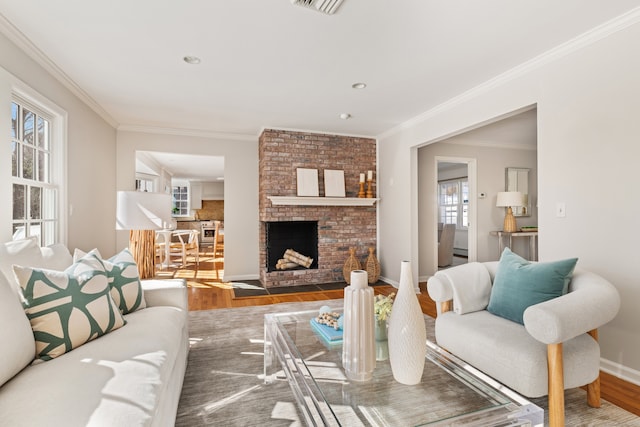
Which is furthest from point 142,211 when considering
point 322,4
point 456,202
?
point 456,202

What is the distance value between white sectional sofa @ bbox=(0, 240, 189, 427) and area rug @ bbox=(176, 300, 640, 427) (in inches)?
10.6

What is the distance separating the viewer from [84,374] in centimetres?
122

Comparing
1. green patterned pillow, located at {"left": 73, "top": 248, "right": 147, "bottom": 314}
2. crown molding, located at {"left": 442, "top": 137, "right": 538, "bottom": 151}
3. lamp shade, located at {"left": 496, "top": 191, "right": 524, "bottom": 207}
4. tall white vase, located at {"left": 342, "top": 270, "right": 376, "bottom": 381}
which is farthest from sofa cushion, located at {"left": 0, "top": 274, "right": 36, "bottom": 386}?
lamp shade, located at {"left": 496, "top": 191, "right": 524, "bottom": 207}

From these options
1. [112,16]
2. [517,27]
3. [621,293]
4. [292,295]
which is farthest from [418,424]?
[292,295]

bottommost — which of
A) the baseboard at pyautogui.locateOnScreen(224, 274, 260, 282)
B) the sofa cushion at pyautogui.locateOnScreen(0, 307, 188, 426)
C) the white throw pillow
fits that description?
the baseboard at pyautogui.locateOnScreen(224, 274, 260, 282)

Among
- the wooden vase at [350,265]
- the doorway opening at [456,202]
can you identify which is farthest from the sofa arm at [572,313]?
the doorway opening at [456,202]

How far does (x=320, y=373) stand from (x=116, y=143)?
4.72 metres

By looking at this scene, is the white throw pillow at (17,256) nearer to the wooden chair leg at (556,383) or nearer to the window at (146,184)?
the wooden chair leg at (556,383)

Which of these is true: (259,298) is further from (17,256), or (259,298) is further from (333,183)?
(17,256)

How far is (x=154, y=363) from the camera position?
1384 mm

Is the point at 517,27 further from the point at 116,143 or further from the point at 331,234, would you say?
the point at 116,143

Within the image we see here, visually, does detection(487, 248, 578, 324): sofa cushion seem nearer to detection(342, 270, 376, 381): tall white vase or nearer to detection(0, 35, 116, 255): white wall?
detection(342, 270, 376, 381): tall white vase

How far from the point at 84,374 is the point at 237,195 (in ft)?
13.4

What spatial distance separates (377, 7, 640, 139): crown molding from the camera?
6.96ft
